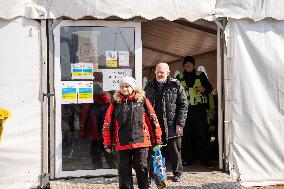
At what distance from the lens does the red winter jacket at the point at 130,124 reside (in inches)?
217

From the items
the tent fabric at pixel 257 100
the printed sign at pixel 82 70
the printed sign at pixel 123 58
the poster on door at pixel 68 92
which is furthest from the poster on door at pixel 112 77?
the tent fabric at pixel 257 100

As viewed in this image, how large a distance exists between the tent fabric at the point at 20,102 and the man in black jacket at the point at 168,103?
5.57ft

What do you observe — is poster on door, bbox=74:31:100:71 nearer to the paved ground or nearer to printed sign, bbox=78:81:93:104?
printed sign, bbox=78:81:93:104

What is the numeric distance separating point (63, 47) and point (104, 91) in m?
0.90

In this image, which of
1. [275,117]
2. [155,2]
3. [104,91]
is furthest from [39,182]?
[275,117]

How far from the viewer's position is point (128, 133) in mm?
5492

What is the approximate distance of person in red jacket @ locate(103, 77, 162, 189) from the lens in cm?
550

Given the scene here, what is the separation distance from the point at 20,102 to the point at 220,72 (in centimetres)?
308

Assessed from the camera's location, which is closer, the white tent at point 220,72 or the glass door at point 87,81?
the white tent at point 220,72

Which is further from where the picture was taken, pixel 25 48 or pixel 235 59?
pixel 235 59

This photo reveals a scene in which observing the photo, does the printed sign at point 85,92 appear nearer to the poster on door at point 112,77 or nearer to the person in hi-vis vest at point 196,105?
the poster on door at point 112,77

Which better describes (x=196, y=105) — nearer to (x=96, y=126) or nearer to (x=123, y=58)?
(x=123, y=58)

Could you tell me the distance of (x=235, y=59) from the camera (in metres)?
6.83

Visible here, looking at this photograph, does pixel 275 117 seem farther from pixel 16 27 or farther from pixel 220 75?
pixel 16 27
